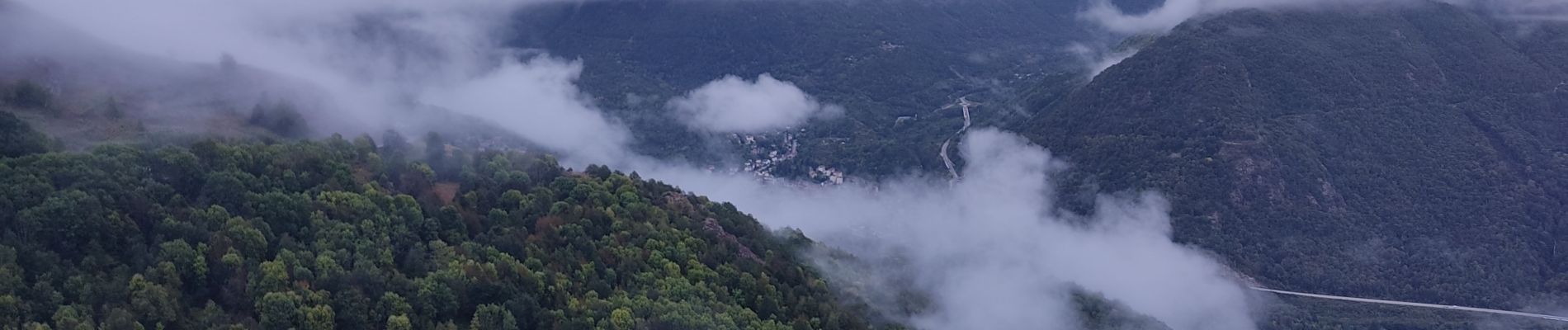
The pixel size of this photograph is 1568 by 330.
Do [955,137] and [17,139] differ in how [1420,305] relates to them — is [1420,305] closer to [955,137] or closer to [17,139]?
[955,137]

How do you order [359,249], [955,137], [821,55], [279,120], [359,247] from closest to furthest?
[359,249]
[359,247]
[279,120]
[955,137]
[821,55]

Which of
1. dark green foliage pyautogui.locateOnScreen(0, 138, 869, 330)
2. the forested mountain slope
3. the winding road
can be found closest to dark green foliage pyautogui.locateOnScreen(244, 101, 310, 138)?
dark green foliage pyautogui.locateOnScreen(0, 138, 869, 330)

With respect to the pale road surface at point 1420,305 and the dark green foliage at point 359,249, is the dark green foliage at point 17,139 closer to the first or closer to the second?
the dark green foliage at point 359,249

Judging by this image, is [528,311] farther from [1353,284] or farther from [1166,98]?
[1166,98]

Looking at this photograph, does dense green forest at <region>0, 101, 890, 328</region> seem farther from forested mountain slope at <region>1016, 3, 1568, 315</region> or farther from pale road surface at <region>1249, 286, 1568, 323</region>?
forested mountain slope at <region>1016, 3, 1568, 315</region>

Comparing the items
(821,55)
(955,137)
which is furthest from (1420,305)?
(821,55)

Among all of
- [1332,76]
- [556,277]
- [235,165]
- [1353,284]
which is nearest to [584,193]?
[556,277]
